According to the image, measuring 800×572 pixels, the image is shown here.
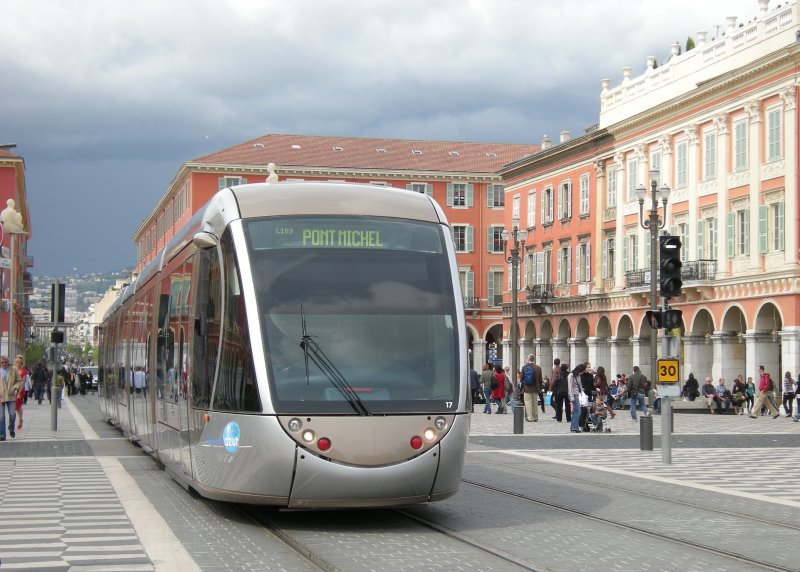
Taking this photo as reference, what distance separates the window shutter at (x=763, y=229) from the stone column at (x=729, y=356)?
4619 mm

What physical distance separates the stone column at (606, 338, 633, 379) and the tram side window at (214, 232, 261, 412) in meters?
54.1

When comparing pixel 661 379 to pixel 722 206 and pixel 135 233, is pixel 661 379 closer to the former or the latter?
pixel 722 206

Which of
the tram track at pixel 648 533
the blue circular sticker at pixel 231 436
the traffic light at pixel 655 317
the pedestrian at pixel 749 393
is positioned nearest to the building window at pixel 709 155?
the pedestrian at pixel 749 393

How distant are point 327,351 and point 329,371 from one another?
0.20 m

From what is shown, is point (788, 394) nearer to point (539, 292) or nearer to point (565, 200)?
point (565, 200)

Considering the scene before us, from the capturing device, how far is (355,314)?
1257 cm

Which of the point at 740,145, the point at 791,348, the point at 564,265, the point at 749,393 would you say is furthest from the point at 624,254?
the point at 749,393

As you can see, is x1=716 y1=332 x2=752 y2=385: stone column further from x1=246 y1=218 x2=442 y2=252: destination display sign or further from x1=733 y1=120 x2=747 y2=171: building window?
x1=246 y1=218 x2=442 y2=252: destination display sign

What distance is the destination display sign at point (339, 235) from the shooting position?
12953 millimetres

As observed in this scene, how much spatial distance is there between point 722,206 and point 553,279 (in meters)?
20.8

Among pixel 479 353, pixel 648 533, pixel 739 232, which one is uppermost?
pixel 739 232

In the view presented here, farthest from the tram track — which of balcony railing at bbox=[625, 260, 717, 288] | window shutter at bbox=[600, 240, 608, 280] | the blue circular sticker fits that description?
window shutter at bbox=[600, 240, 608, 280]

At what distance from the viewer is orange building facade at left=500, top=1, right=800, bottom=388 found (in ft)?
166

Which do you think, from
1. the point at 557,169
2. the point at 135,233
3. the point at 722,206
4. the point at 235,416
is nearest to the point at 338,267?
the point at 235,416
